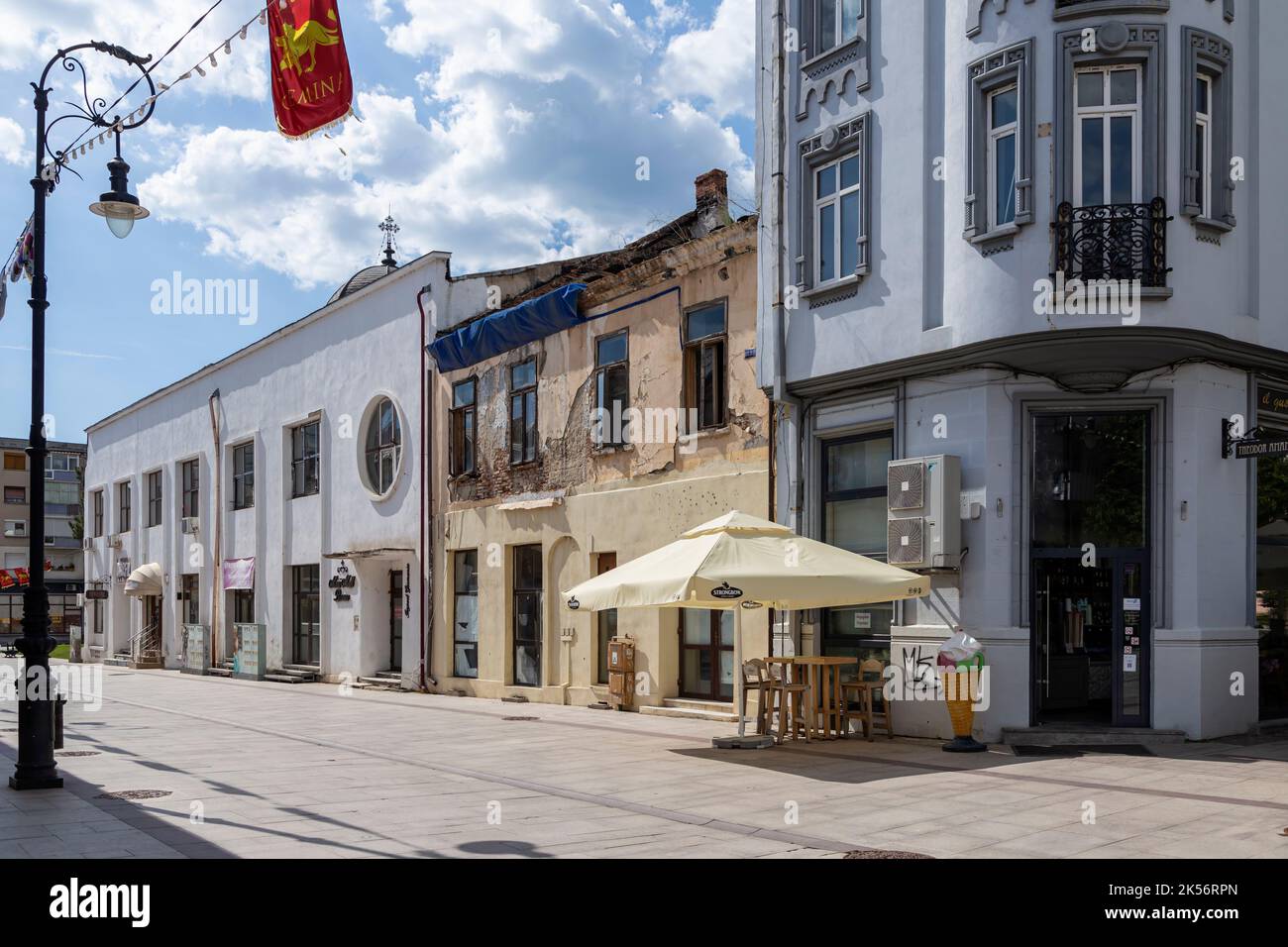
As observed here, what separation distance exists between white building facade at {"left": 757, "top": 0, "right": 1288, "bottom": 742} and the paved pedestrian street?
1223 millimetres

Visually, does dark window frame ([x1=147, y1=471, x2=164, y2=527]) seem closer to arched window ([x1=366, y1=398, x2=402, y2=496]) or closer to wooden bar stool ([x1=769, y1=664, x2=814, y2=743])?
arched window ([x1=366, y1=398, x2=402, y2=496])

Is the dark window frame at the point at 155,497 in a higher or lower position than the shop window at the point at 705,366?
lower

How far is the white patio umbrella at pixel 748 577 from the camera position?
12.6 metres

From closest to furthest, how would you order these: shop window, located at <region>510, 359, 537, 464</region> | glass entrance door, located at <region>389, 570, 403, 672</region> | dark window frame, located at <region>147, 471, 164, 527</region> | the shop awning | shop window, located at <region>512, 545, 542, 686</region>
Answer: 1. shop window, located at <region>512, 545, 542, 686</region>
2. shop window, located at <region>510, 359, 537, 464</region>
3. glass entrance door, located at <region>389, 570, 403, 672</region>
4. the shop awning
5. dark window frame, located at <region>147, 471, 164, 527</region>

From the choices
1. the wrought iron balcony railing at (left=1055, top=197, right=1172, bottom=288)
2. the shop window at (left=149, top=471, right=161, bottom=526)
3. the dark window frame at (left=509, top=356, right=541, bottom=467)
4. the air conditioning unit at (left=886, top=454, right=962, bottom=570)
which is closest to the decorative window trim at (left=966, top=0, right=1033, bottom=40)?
the wrought iron balcony railing at (left=1055, top=197, right=1172, bottom=288)

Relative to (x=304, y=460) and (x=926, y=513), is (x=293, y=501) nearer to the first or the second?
(x=304, y=460)

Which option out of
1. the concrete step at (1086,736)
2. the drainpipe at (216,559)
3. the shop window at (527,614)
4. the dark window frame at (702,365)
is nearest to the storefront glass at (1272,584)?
the concrete step at (1086,736)

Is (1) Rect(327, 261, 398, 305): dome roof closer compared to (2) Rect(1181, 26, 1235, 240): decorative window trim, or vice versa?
(2) Rect(1181, 26, 1235, 240): decorative window trim

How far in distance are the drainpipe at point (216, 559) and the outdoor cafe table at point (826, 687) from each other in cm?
2531

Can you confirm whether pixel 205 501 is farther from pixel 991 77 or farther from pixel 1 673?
pixel 991 77

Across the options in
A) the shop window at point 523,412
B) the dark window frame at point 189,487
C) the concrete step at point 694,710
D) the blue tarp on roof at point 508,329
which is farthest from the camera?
the dark window frame at point 189,487

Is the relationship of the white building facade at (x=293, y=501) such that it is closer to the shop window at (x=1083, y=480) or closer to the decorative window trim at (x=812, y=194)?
the decorative window trim at (x=812, y=194)

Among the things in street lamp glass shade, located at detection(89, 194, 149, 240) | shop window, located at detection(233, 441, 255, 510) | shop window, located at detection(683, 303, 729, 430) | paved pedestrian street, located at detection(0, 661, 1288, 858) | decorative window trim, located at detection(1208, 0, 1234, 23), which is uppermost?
decorative window trim, located at detection(1208, 0, 1234, 23)

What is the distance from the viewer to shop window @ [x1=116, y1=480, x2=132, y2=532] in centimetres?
4604
